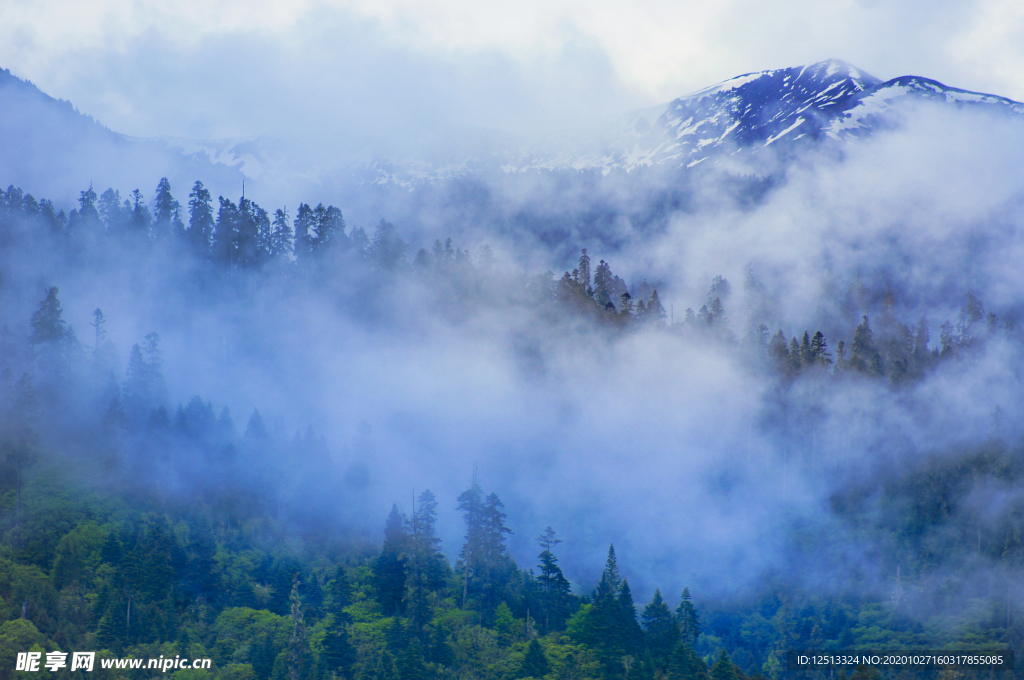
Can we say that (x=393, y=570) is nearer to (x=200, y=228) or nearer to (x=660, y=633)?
(x=660, y=633)

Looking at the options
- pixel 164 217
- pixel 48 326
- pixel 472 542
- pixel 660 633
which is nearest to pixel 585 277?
pixel 472 542

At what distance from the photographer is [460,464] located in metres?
116

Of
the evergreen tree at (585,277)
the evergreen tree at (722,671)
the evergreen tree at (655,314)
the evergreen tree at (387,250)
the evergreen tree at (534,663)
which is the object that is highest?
the evergreen tree at (387,250)

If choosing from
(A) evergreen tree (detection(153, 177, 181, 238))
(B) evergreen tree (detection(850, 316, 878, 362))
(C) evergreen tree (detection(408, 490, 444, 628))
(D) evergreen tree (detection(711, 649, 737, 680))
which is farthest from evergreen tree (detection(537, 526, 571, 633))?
(A) evergreen tree (detection(153, 177, 181, 238))

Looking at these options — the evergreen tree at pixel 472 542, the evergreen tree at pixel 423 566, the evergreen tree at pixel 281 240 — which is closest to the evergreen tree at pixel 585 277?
the evergreen tree at pixel 281 240

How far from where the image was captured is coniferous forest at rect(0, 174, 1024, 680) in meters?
77.6

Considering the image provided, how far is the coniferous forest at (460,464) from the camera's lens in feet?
255

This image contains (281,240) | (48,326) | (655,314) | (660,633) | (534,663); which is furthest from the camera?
(281,240)

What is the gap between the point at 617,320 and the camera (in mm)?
133500

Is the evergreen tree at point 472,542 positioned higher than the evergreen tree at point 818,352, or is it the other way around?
the evergreen tree at point 818,352

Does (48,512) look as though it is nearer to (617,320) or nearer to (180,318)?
(180,318)

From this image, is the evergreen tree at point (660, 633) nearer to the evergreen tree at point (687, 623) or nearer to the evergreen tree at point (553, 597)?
the evergreen tree at point (687, 623)

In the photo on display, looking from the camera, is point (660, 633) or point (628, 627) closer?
point (628, 627)

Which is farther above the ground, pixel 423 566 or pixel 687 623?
pixel 423 566
